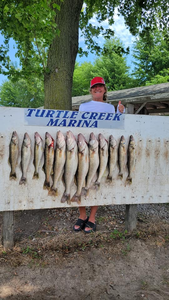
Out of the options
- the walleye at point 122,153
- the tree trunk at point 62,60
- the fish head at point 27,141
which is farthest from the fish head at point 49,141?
the tree trunk at point 62,60

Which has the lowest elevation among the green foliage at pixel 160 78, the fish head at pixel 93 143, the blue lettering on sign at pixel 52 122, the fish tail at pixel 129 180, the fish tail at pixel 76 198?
the fish tail at pixel 76 198

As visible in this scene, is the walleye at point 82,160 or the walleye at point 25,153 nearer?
the walleye at point 25,153

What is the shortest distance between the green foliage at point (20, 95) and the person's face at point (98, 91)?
3539 cm

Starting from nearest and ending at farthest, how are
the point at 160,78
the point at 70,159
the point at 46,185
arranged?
the point at 70,159 → the point at 46,185 → the point at 160,78

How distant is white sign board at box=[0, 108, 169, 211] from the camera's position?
10.3 feet

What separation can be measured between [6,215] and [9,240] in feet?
1.29

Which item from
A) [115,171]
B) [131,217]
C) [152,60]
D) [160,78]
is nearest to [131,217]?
[131,217]

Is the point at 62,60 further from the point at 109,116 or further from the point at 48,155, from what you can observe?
the point at 48,155

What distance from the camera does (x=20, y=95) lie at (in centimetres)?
4106

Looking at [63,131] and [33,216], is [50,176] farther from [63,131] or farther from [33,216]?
[33,216]

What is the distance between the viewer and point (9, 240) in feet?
11.2

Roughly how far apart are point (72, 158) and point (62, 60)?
9.91 ft

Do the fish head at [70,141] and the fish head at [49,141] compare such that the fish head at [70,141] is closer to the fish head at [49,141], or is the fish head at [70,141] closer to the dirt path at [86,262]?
the fish head at [49,141]

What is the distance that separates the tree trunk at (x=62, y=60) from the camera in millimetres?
5152
